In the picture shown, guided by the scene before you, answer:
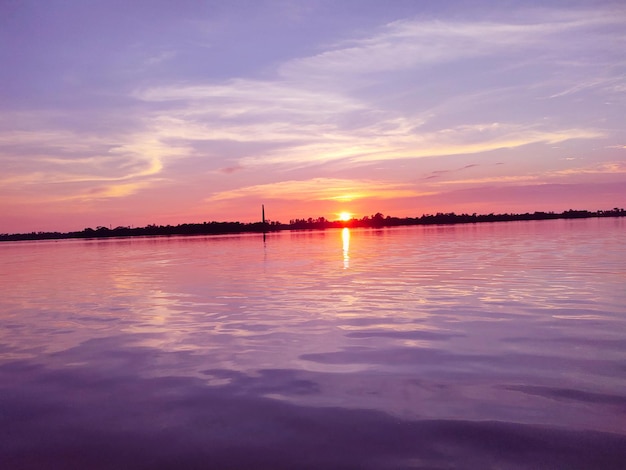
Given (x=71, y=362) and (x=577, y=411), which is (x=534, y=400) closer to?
(x=577, y=411)

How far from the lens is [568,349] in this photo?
814 cm

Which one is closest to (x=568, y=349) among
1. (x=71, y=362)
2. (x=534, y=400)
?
(x=534, y=400)

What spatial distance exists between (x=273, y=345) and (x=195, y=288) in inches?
383

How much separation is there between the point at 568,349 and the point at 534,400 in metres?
2.74

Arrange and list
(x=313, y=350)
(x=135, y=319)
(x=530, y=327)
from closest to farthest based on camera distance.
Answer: (x=313, y=350)
(x=530, y=327)
(x=135, y=319)

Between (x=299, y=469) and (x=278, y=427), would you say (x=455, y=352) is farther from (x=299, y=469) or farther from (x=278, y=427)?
(x=299, y=469)

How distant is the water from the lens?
15.9 ft

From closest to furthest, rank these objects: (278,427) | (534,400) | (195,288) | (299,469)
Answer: (299,469)
(278,427)
(534,400)
(195,288)

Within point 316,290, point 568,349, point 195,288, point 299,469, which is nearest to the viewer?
point 299,469

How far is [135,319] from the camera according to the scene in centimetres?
1238

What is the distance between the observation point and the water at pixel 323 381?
4.83m

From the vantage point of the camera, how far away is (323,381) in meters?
6.98

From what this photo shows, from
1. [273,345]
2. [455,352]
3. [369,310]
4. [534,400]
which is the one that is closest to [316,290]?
[369,310]

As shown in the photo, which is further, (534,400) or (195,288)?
(195,288)
